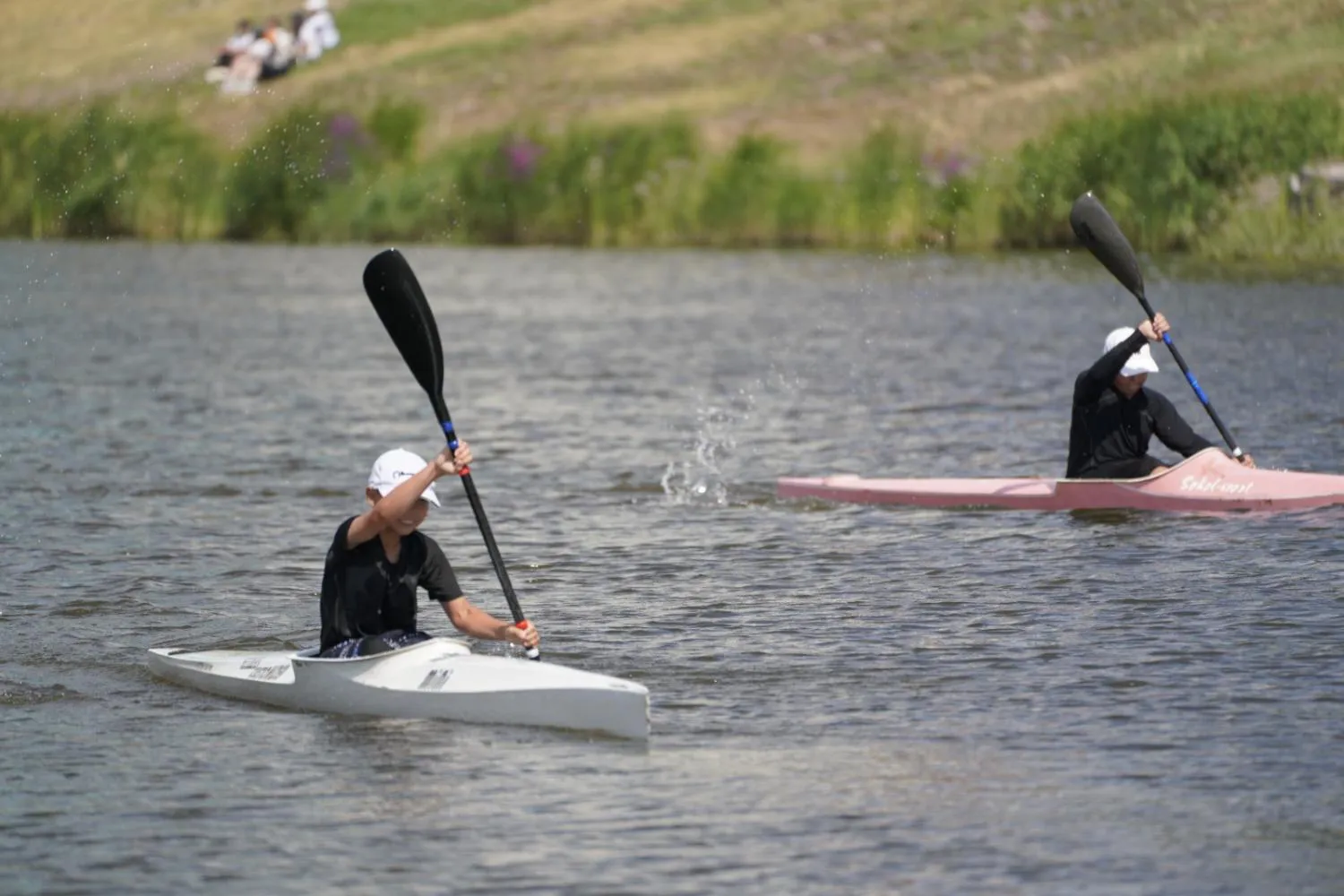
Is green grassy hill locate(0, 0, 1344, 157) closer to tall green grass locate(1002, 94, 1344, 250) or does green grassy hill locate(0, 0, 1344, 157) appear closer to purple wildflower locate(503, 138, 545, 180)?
purple wildflower locate(503, 138, 545, 180)

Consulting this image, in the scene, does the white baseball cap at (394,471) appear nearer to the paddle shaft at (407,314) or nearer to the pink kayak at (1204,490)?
the paddle shaft at (407,314)

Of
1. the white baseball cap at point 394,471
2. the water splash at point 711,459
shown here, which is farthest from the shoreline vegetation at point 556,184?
the white baseball cap at point 394,471

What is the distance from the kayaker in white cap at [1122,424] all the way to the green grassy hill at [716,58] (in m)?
37.2

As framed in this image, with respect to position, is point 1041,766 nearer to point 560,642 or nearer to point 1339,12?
point 560,642

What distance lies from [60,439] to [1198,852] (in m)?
15.2

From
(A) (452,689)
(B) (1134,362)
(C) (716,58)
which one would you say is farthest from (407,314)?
(C) (716,58)

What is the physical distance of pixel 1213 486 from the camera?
55.6 feet

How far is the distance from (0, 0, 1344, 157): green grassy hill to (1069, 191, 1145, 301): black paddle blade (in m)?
35.0

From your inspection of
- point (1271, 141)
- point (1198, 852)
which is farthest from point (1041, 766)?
point (1271, 141)

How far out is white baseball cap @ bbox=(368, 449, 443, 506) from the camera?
429 inches

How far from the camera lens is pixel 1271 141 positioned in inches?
1485

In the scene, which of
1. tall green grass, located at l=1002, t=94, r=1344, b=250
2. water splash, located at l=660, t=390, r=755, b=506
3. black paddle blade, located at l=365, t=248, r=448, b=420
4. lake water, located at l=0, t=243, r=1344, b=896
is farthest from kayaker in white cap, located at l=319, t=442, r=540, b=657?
tall green grass, located at l=1002, t=94, r=1344, b=250

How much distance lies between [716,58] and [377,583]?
6079 cm

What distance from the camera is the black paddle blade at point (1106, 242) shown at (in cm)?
1895
